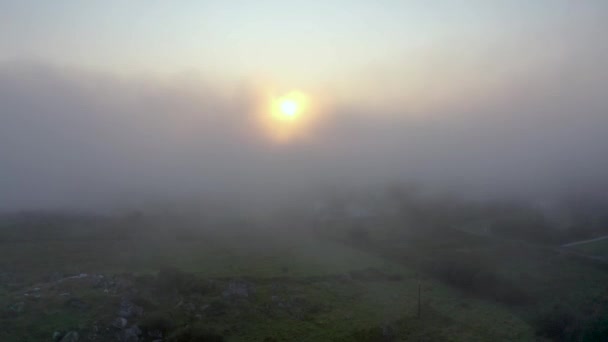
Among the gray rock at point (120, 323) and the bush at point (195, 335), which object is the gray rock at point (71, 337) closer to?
the gray rock at point (120, 323)

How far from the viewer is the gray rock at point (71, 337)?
3860cm

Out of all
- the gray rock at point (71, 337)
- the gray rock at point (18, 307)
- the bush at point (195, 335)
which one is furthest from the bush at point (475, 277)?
the gray rock at point (18, 307)

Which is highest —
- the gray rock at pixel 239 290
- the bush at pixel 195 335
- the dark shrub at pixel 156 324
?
the gray rock at pixel 239 290

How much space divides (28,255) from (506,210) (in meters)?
95.0

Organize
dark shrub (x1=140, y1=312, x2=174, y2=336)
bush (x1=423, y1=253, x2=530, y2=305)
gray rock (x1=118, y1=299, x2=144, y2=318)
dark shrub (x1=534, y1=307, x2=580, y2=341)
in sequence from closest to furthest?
dark shrub (x1=140, y1=312, x2=174, y2=336)
gray rock (x1=118, y1=299, x2=144, y2=318)
dark shrub (x1=534, y1=307, x2=580, y2=341)
bush (x1=423, y1=253, x2=530, y2=305)

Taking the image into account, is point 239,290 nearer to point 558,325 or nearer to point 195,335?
point 195,335

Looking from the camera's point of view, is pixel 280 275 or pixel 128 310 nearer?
pixel 128 310

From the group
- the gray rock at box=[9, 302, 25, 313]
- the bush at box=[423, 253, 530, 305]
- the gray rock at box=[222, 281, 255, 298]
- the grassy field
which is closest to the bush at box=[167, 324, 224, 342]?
the grassy field

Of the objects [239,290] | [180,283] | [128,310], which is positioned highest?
[180,283]

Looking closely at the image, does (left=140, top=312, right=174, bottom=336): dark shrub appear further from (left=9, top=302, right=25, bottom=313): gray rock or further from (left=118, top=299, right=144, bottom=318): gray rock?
(left=9, top=302, right=25, bottom=313): gray rock

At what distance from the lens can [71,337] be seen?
1533 inches

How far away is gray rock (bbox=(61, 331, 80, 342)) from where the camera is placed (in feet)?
127

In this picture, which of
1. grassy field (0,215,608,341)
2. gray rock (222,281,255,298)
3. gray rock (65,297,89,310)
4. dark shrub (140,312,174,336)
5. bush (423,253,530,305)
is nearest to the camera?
dark shrub (140,312,174,336)

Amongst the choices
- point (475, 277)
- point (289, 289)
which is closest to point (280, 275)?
point (289, 289)
